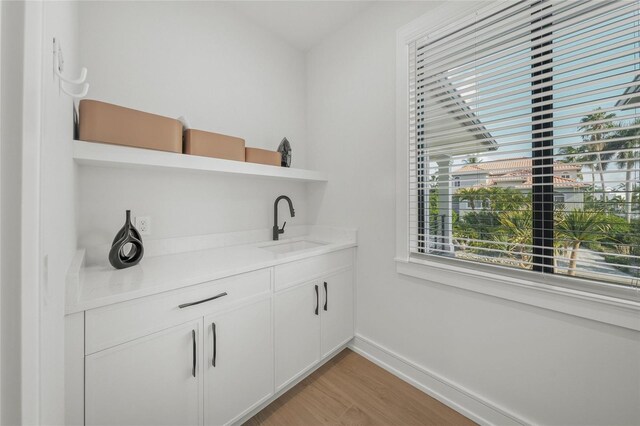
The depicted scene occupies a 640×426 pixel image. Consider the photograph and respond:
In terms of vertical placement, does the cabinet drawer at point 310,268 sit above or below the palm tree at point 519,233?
below

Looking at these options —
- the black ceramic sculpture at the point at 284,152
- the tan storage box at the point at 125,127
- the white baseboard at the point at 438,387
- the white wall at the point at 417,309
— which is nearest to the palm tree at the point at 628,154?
the white wall at the point at 417,309

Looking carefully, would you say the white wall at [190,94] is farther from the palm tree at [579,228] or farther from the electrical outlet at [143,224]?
the palm tree at [579,228]

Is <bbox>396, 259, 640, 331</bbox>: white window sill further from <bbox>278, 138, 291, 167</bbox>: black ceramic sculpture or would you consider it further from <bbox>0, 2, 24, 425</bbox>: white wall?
<bbox>0, 2, 24, 425</bbox>: white wall

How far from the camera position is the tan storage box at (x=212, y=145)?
Result: 55.0 inches

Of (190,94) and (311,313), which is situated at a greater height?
(190,94)

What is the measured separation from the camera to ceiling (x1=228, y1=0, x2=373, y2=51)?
6.03 ft

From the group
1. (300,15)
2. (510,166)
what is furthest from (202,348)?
(300,15)

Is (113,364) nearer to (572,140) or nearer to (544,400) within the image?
(544,400)

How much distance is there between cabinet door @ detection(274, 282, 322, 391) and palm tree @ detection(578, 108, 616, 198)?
1537mm

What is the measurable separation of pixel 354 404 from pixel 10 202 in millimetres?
1720

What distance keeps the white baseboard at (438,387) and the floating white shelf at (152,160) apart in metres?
1.50

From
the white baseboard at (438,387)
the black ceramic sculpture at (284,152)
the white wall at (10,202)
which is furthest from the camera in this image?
the black ceramic sculpture at (284,152)

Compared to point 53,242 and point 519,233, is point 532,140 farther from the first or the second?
point 53,242

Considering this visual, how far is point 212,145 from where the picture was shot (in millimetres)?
1467
